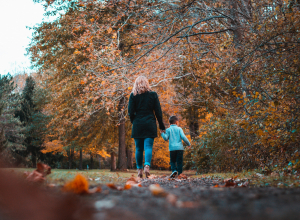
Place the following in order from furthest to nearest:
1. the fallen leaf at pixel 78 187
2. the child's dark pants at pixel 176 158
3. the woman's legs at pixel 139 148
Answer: the child's dark pants at pixel 176 158, the woman's legs at pixel 139 148, the fallen leaf at pixel 78 187

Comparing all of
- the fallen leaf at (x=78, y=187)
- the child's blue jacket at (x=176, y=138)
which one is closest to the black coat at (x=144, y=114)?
the child's blue jacket at (x=176, y=138)

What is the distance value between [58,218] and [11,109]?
28142 millimetres

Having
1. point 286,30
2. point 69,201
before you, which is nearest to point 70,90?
point 286,30

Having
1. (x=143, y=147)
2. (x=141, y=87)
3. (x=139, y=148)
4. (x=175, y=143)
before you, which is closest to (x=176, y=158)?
(x=175, y=143)

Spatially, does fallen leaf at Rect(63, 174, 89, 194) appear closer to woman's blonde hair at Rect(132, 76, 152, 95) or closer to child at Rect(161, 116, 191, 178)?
woman's blonde hair at Rect(132, 76, 152, 95)

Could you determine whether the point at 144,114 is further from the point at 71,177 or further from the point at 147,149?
the point at 71,177

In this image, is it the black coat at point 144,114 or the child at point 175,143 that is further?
the child at point 175,143

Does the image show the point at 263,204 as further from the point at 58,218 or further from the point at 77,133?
the point at 77,133

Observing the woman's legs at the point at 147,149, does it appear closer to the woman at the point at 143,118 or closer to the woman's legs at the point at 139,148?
the woman at the point at 143,118

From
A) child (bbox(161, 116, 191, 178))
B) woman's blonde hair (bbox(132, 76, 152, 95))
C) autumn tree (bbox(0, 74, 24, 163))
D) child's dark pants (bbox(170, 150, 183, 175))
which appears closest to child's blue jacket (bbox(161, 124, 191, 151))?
child (bbox(161, 116, 191, 178))

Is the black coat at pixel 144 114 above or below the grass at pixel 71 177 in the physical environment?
above

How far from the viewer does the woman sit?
19.1ft

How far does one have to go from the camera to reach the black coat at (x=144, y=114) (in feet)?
19.1

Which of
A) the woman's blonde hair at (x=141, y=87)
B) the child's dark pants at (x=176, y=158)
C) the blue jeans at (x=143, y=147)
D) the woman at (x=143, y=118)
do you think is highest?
the woman's blonde hair at (x=141, y=87)
